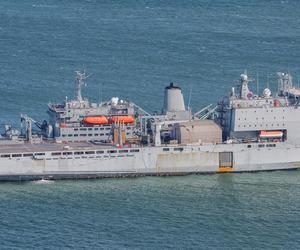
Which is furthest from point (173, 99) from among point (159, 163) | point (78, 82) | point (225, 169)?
point (78, 82)

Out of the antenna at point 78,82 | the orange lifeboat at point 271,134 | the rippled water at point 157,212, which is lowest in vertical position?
the rippled water at point 157,212

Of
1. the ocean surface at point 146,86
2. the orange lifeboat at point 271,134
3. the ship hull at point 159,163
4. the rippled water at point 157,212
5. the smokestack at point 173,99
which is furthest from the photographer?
the smokestack at point 173,99

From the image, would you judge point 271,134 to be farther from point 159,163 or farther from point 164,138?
point 159,163

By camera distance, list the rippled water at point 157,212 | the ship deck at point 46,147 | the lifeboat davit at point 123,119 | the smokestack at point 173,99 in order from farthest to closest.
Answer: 1. the smokestack at point 173,99
2. the lifeboat davit at point 123,119
3. the ship deck at point 46,147
4. the rippled water at point 157,212

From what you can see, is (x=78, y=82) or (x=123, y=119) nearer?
(x=123, y=119)

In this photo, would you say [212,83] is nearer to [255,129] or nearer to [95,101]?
[95,101]

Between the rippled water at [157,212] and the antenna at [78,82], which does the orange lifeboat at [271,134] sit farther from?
the antenna at [78,82]

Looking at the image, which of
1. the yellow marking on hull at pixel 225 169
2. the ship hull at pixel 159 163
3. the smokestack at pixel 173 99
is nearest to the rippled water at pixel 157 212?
the yellow marking on hull at pixel 225 169
